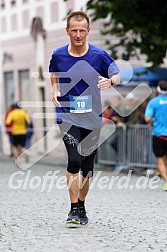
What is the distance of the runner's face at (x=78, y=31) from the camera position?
A: 8.00 metres

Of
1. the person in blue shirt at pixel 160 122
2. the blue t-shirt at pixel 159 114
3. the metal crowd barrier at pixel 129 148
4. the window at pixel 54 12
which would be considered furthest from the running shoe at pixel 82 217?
the window at pixel 54 12

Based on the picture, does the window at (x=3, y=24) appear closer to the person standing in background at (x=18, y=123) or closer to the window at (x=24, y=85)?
the window at (x=24, y=85)

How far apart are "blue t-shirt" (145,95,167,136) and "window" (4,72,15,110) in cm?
1969

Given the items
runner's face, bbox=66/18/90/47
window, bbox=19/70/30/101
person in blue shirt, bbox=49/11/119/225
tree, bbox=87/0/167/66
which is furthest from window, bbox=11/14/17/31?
runner's face, bbox=66/18/90/47

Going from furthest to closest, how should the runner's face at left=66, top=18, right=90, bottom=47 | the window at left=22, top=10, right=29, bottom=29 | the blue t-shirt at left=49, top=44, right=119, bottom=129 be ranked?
1. the window at left=22, top=10, right=29, bottom=29
2. the blue t-shirt at left=49, top=44, right=119, bottom=129
3. the runner's face at left=66, top=18, right=90, bottom=47

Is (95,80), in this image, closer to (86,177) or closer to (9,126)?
(86,177)

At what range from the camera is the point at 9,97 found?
3359 centimetres

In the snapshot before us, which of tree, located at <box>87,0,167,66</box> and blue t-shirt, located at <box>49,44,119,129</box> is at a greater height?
tree, located at <box>87,0,167,66</box>

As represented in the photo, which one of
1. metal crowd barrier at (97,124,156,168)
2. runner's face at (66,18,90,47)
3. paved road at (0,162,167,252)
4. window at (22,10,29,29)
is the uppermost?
window at (22,10,29,29)

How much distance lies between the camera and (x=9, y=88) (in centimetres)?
3356

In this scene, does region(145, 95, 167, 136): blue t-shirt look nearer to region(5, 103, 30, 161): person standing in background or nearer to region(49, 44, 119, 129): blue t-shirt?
region(49, 44, 119, 129): blue t-shirt

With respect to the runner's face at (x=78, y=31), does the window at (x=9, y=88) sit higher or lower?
lower

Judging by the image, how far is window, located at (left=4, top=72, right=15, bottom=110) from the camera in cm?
3329

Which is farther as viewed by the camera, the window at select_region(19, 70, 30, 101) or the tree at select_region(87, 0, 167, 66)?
the window at select_region(19, 70, 30, 101)
